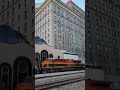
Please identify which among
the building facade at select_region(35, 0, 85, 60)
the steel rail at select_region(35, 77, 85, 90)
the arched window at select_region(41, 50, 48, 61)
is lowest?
the steel rail at select_region(35, 77, 85, 90)

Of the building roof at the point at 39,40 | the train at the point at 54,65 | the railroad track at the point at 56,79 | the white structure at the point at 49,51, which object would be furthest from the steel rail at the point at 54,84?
the building roof at the point at 39,40

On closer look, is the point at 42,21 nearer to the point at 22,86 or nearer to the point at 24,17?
the point at 24,17

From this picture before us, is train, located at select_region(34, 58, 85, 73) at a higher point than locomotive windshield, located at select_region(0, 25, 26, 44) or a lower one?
lower

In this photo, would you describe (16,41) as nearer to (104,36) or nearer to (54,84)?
(54,84)

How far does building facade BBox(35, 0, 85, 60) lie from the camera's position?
8.30 feet

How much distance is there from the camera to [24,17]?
2564mm

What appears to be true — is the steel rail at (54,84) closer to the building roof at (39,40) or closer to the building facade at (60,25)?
the building facade at (60,25)

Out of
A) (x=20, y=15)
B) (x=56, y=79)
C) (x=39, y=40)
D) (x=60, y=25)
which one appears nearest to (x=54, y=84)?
(x=56, y=79)

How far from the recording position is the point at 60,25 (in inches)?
102

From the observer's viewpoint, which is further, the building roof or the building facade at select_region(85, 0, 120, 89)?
the building facade at select_region(85, 0, 120, 89)

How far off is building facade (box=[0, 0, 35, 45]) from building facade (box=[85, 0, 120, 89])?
25.4 inches

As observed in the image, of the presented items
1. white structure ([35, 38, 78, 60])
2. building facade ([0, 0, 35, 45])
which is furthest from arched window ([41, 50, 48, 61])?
building facade ([0, 0, 35, 45])

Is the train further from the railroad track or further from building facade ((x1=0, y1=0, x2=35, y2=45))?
building facade ((x1=0, y1=0, x2=35, y2=45))

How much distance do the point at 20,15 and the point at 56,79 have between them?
1.98ft
